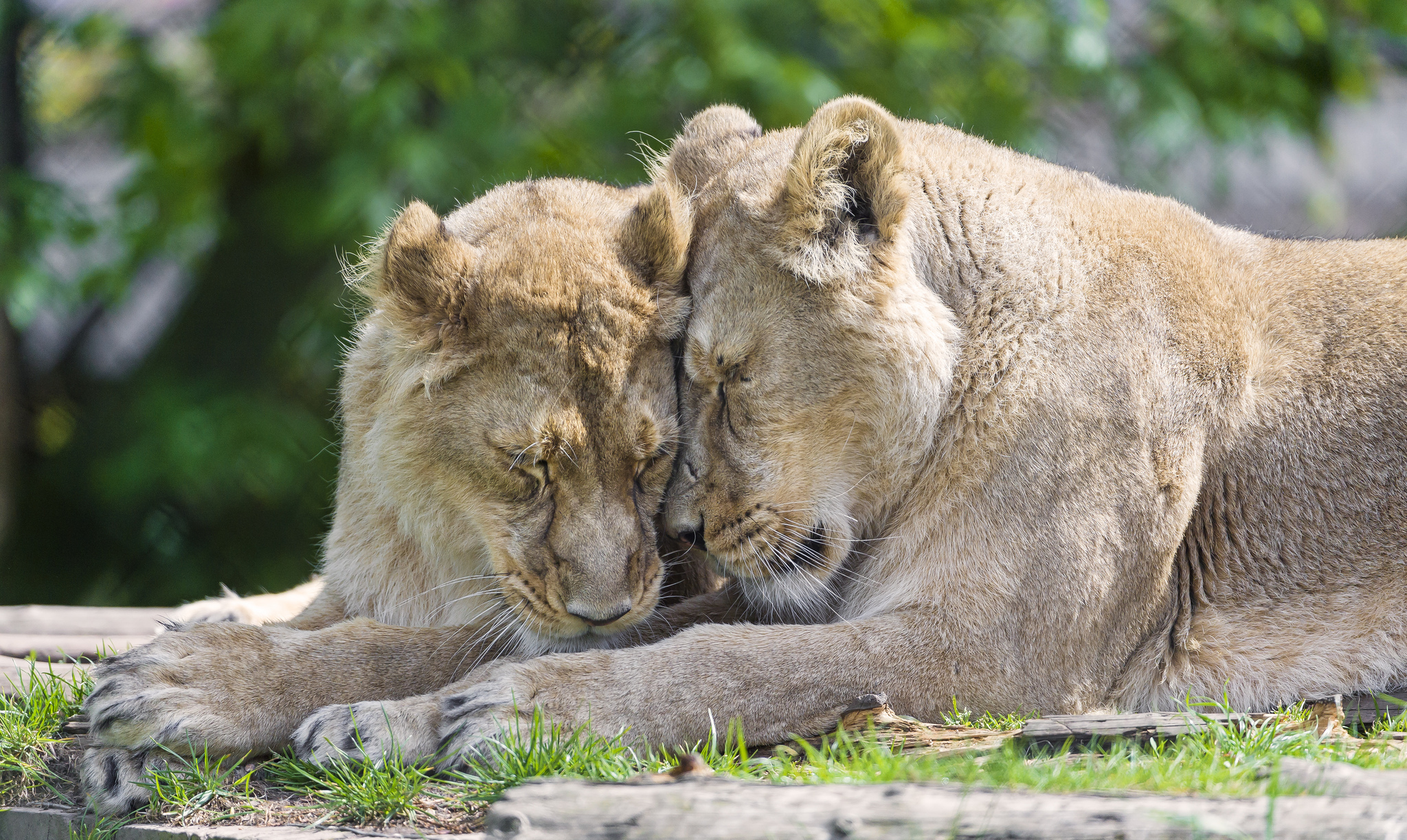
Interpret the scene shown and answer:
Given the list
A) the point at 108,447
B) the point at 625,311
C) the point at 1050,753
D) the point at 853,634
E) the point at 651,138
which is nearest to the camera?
the point at 1050,753

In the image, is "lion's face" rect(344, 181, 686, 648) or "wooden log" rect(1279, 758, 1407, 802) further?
"lion's face" rect(344, 181, 686, 648)

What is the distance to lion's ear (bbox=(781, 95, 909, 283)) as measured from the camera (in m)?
3.80

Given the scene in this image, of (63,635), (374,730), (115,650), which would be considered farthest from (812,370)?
(63,635)

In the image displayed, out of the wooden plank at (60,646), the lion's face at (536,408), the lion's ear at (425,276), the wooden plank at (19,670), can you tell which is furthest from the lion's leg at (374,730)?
the wooden plank at (60,646)

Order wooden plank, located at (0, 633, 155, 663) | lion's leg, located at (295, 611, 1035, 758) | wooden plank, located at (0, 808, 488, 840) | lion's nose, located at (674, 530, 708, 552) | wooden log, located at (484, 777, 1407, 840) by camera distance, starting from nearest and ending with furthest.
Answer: wooden log, located at (484, 777, 1407, 840), wooden plank, located at (0, 808, 488, 840), lion's leg, located at (295, 611, 1035, 758), lion's nose, located at (674, 530, 708, 552), wooden plank, located at (0, 633, 155, 663)

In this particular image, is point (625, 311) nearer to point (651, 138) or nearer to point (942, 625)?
point (942, 625)

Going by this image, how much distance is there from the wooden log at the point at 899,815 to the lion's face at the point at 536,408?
1.28 meters

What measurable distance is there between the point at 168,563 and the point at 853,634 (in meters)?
6.12

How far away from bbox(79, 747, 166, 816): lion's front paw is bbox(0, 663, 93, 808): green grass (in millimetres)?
211

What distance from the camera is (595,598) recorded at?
3656mm

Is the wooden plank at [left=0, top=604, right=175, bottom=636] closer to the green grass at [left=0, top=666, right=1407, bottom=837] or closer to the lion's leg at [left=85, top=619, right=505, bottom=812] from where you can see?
the lion's leg at [left=85, top=619, right=505, bottom=812]

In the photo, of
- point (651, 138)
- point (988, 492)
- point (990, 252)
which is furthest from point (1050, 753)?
point (651, 138)

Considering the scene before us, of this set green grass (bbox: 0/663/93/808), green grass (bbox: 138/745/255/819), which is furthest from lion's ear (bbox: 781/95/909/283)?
green grass (bbox: 0/663/93/808)

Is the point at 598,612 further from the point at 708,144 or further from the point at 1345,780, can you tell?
the point at 1345,780
